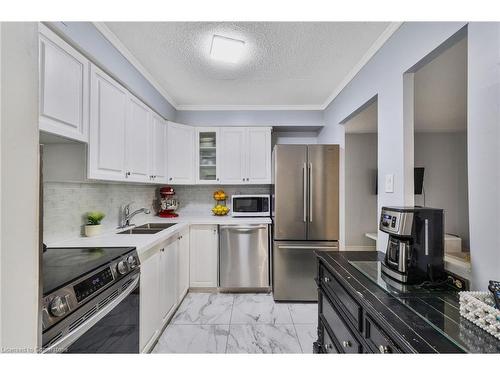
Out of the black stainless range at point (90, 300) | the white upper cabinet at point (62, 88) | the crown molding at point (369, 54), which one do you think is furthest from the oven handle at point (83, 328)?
the crown molding at point (369, 54)

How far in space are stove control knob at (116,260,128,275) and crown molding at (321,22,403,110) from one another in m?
2.38

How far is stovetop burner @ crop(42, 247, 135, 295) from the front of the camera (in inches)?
40.3

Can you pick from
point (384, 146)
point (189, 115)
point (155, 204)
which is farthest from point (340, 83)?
point (155, 204)

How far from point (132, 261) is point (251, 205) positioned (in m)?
2.04

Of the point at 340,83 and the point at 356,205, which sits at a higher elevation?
the point at 340,83

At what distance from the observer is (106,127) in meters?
1.77

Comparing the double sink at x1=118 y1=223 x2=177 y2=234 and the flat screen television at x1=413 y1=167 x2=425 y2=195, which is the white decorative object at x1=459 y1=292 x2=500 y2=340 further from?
the flat screen television at x1=413 y1=167 x2=425 y2=195

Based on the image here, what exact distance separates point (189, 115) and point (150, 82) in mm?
906

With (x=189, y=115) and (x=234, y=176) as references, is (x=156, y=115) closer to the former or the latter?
(x=189, y=115)

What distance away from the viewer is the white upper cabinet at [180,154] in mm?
3148

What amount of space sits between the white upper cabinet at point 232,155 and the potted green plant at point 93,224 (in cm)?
165

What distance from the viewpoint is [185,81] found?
2.60 m

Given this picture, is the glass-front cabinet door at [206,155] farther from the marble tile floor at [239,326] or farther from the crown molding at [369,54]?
the crown molding at [369,54]

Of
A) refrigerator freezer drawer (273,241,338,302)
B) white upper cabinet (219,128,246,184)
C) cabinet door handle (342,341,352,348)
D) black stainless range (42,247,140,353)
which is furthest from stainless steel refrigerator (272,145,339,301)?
black stainless range (42,247,140,353)
